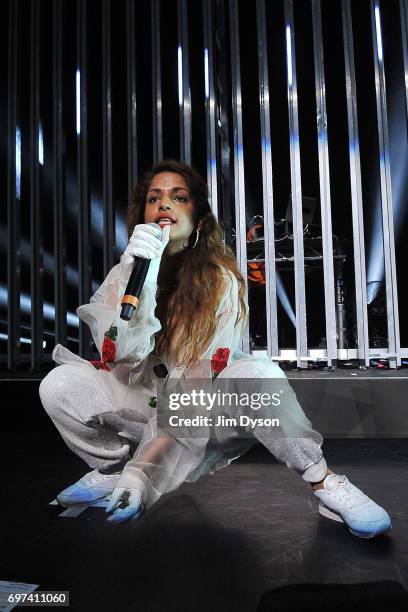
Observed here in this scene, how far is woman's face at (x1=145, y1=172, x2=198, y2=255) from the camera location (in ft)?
4.50

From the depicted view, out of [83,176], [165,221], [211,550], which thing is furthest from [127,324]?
[83,176]

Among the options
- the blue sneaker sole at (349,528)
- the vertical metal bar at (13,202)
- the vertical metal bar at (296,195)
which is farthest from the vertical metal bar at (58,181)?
the blue sneaker sole at (349,528)

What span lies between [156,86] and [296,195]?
3.35 feet

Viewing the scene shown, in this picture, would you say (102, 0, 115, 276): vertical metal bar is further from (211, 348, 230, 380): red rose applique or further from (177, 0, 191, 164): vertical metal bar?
(211, 348, 230, 380): red rose applique

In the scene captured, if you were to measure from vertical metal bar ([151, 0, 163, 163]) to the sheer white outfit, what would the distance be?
1.72m

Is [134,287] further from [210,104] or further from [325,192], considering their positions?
[210,104]

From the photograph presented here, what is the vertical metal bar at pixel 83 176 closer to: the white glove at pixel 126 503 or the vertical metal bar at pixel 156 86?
the vertical metal bar at pixel 156 86

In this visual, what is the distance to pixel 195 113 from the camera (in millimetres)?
2955

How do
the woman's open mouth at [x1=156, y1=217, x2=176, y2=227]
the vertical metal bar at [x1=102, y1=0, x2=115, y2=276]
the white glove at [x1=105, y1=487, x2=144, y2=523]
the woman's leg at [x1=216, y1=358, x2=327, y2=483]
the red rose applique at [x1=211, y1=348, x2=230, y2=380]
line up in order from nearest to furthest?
the white glove at [x1=105, y1=487, x2=144, y2=523] < the woman's leg at [x1=216, y1=358, x2=327, y2=483] < the red rose applique at [x1=211, y1=348, x2=230, y2=380] < the woman's open mouth at [x1=156, y1=217, x2=176, y2=227] < the vertical metal bar at [x1=102, y1=0, x2=115, y2=276]

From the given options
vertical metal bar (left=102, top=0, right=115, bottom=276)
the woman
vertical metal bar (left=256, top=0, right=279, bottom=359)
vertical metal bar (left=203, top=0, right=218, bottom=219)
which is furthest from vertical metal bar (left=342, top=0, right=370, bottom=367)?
the woman

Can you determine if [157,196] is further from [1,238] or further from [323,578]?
[1,238]

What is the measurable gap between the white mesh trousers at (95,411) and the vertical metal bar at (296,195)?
4.93 feet

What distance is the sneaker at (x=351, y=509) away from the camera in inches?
39.3

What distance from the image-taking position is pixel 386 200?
8.70 ft
